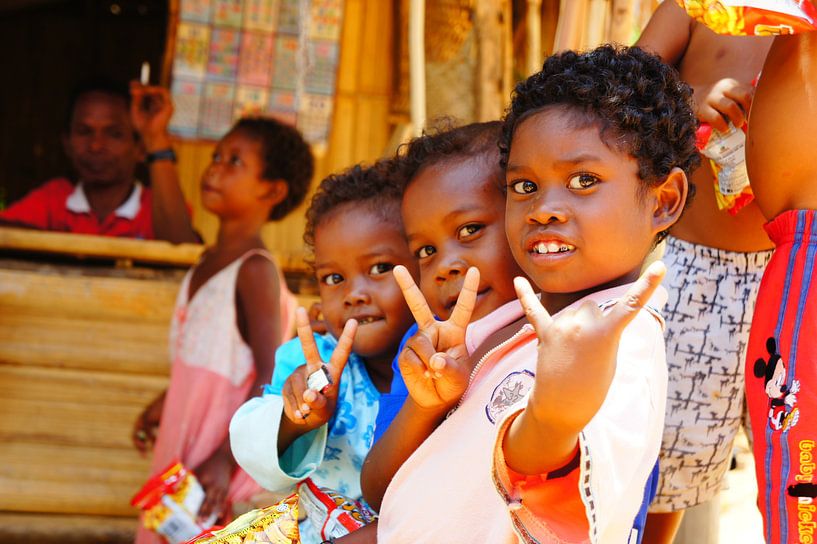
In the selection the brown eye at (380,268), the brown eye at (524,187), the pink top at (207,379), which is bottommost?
the pink top at (207,379)

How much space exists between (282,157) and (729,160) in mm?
2174

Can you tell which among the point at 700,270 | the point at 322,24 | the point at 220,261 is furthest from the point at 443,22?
the point at 700,270

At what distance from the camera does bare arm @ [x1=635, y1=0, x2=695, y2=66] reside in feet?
7.25

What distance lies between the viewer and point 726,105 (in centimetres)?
185

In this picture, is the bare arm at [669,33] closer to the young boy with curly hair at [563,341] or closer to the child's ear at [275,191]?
the young boy with curly hair at [563,341]

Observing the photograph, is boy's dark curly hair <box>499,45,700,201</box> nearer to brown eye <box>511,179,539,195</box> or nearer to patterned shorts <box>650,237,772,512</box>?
brown eye <box>511,179,539,195</box>

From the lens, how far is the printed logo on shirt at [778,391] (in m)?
1.53

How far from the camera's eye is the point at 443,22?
4840 millimetres

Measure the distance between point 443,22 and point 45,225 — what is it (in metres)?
2.28

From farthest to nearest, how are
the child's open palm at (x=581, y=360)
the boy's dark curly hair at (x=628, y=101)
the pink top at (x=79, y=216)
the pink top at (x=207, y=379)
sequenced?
1. the pink top at (x=79, y=216)
2. the pink top at (x=207, y=379)
3. the boy's dark curly hair at (x=628, y=101)
4. the child's open palm at (x=581, y=360)

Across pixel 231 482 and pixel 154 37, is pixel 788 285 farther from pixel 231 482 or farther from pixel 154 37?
pixel 154 37

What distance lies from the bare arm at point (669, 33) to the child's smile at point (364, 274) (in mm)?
787

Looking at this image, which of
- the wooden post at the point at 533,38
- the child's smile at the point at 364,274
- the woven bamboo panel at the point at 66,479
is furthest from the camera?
the wooden post at the point at 533,38

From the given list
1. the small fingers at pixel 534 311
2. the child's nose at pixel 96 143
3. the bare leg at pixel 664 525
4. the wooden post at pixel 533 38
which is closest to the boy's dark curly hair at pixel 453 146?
the small fingers at pixel 534 311
